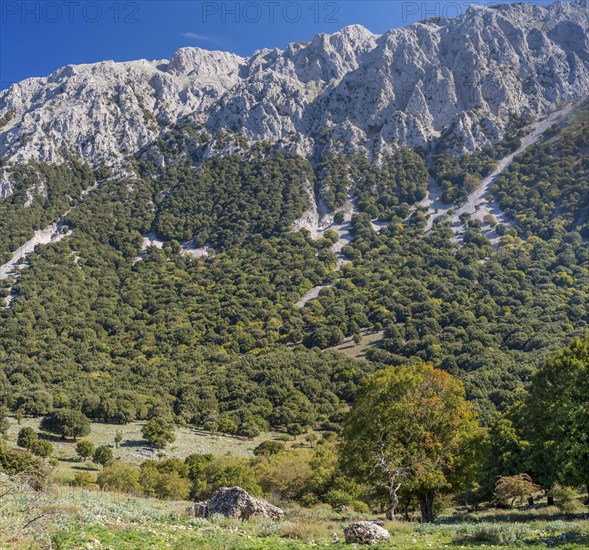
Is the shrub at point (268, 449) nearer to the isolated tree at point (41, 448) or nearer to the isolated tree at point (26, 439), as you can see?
the isolated tree at point (41, 448)

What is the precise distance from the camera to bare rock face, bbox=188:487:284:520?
1972 centimetres

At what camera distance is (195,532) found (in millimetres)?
14867

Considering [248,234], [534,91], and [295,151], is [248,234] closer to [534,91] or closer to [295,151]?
[295,151]

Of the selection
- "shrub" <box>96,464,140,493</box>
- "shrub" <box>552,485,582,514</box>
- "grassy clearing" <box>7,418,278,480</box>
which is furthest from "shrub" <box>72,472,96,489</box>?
"shrub" <box>552,485,582,514</box>

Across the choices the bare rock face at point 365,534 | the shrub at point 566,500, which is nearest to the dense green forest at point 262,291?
the shrub at point 566,500

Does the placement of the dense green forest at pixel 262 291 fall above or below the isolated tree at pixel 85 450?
above

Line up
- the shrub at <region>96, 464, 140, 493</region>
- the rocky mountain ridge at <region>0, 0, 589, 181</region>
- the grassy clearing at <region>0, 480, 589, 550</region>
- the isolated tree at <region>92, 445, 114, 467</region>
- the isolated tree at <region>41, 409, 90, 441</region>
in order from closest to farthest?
the grassy clearing at <region>0, 480, 589, 550</region> < the shrub at <region>96, 464, 140, 493</region> < the isolated tree at <region>92, 445, 114, 467</region> < the isolated tree at <region>41, 409, 90, 441</region> < the rocky mountain ridge at <region>0, 0, 589, 181</region>

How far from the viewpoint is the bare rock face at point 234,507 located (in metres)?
19.7

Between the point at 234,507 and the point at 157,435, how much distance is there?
4332cm

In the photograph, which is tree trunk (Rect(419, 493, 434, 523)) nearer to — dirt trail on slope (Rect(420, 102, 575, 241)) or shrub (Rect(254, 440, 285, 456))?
shrub (Rect(254, 440, 285, 456))

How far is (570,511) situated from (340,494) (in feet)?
54.2

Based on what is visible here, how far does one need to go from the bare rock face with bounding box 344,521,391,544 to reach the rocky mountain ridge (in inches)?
6565

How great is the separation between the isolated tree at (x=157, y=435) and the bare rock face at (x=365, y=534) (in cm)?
4899

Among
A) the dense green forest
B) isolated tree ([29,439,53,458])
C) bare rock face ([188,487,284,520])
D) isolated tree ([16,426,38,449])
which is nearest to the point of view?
bare rock face ([188,487,284,520])
